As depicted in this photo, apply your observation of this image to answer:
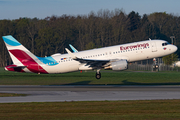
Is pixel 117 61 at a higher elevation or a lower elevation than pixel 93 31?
lower

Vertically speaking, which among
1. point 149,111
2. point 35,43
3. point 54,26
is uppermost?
point 54,26

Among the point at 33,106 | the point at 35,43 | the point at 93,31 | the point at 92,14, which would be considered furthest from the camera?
the point at 92,14

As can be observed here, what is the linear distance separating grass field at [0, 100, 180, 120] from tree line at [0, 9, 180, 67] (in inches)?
4037

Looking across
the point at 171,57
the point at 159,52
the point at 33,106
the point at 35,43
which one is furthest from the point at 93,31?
the point at 33,106

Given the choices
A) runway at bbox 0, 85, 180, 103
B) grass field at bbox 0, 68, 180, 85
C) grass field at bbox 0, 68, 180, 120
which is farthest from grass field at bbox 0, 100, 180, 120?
grass field at bbox 0, 68, 180, 85

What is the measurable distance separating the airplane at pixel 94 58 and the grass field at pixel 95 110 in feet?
45.7

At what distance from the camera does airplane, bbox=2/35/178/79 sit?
3981 cm

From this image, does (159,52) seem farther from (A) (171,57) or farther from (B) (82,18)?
(B) (82,18)

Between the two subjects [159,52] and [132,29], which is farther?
[132,29]

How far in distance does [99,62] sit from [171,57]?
6999cm

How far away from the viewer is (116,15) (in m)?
163

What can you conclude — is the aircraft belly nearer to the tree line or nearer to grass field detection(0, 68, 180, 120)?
grass field detection(0, 68, 180, 120)

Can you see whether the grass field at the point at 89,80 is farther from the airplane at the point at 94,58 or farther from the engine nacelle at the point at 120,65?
the engine nacelle at the point at 120,65

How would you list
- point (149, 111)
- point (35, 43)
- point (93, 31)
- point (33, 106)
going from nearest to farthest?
point (149, 111) < point (33, 106) < point (35, 43) < point (93, 31)
